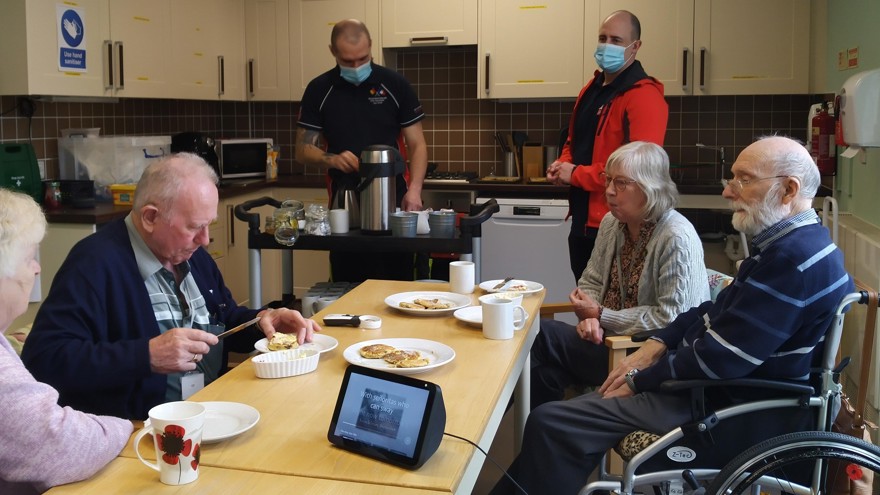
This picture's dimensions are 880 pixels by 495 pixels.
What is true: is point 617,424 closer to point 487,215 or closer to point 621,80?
point 487,215

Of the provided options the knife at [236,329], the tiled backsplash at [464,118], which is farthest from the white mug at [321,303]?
the tiled backsplash at [464,118]

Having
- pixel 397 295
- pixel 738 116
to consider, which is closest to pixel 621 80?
pixel 397 295

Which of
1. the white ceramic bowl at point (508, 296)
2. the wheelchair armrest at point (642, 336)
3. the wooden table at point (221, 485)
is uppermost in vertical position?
the white ceramic bowl at point (508, 296)

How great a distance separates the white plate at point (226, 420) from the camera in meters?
1.57

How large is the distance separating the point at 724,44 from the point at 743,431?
3.26 m

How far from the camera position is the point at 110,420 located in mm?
1536

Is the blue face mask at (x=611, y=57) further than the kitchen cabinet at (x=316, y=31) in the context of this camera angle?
No

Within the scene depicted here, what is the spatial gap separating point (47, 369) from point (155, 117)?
3.81 metres

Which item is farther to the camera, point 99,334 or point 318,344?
point 318,344

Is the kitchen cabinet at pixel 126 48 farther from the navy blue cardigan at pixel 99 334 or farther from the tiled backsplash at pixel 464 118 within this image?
the navy blue cardigan at pixel 99 334

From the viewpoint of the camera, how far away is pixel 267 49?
5.66 meters

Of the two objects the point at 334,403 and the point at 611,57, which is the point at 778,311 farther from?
the point at 611,57

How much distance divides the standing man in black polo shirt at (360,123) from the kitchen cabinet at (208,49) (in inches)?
42.5

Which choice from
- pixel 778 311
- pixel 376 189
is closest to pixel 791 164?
pixel 778 311
